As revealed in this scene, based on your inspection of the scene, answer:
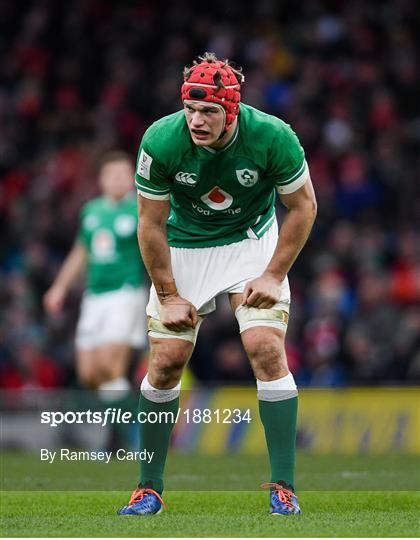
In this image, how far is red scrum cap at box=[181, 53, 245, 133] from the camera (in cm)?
573

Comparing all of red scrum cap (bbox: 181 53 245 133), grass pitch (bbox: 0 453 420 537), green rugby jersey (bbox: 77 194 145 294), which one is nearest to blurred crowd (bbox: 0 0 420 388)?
green rugby jersey (bbox: 77 194 145 294)

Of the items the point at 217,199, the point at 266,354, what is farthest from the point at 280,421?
the point at 217,199

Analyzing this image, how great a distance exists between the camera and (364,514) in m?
5.84

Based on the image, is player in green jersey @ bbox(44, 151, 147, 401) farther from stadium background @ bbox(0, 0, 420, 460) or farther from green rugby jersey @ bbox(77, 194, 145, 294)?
stadium background @ bbox(0, 0, 420, 460)

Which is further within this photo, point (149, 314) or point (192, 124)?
point (149, 314)

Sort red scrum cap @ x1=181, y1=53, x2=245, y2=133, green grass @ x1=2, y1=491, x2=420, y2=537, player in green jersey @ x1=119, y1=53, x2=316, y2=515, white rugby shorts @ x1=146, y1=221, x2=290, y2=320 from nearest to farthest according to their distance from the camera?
green grass @ x1=2, y1=491, x2=420, y2=537 → red scrum cap @ x1=181, y1=53, x2=245, y2=133 → player in green jersey @ x1=119, y1=53, x2=316, y2=515 → white rugby shorts @ x1=146, y1=221, x2=290, y2=320

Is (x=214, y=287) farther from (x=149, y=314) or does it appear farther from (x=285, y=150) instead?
(x=285, y=150)

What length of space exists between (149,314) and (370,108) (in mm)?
9768

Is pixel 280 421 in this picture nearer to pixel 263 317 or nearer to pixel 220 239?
pixel 263 317

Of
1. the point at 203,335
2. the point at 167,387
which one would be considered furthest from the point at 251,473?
the point at 203,335

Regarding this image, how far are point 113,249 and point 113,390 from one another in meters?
1.17

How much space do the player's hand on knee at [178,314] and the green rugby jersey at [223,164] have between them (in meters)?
0.46

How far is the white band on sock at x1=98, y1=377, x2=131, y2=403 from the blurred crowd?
295 centimetres

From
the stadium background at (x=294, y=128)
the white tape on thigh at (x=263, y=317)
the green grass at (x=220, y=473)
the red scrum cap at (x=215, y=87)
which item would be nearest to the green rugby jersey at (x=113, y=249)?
the green grass at (x=220, y=473)
